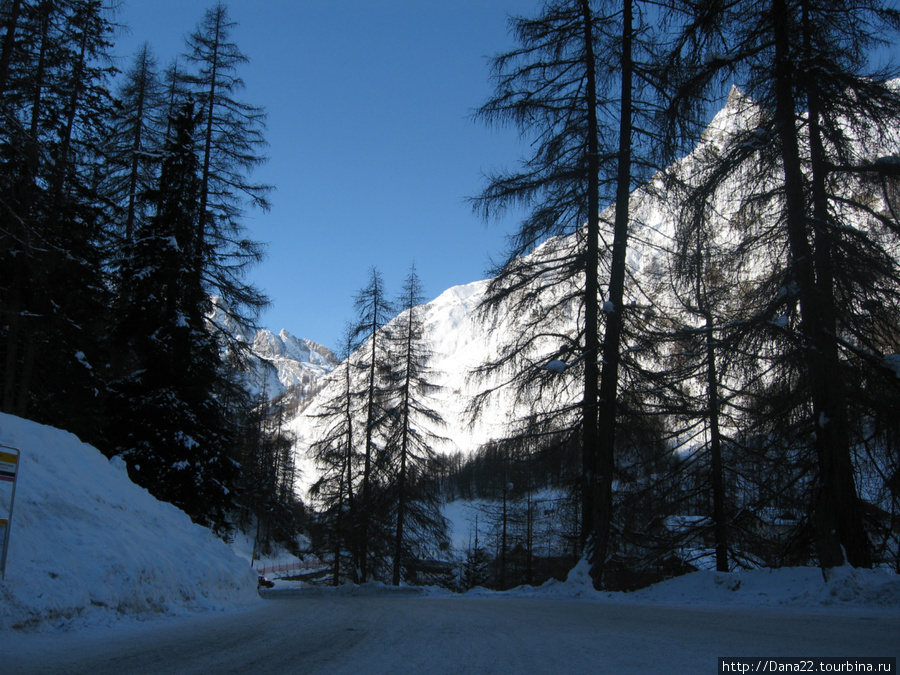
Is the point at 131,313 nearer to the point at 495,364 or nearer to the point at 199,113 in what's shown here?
the point at 199,113


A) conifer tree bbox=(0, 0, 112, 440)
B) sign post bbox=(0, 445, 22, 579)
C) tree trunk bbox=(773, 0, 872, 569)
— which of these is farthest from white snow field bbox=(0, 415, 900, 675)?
conifer tree bbox=(0, 0, 112, 440)

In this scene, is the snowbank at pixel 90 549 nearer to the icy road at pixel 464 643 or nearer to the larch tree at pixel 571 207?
the icy road at pixel 464 643

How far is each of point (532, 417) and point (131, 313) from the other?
34.0 ft

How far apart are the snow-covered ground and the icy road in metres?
0.40

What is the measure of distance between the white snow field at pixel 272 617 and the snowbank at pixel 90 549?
20mm

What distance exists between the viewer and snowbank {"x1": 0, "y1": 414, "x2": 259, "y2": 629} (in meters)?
5.57

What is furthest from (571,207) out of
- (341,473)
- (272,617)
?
(341,473)

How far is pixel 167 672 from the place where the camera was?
12.5 feet

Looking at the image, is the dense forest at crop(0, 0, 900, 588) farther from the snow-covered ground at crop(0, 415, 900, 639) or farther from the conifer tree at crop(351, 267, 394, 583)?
the conifer tree at crop(351, 267, 394, 583)

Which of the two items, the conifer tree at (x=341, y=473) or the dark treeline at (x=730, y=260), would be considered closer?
the dark treeline at (x=730, y=260)

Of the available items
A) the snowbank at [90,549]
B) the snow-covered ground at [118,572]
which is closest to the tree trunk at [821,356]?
the snow-covered ground at [118,572]

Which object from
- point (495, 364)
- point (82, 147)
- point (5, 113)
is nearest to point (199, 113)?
point (82, 147)

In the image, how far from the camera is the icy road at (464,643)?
386 centimetres

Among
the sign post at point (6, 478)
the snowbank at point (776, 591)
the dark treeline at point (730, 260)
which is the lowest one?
the snowbank at point (776, 591)
